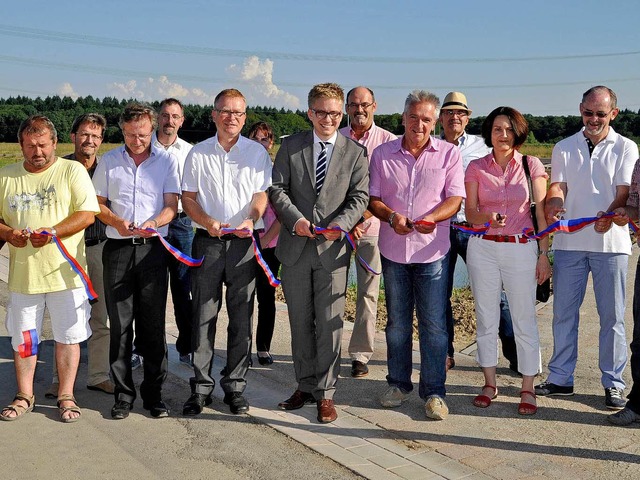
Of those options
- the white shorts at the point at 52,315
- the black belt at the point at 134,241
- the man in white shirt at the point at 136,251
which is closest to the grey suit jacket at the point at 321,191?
the man in white shirt at the point at 136,251

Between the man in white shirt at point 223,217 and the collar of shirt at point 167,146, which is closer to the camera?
the man in white shirt at point 223,217

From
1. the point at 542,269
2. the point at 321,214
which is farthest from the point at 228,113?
the point at 542,269

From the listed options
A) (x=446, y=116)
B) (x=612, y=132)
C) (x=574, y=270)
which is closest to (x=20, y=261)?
(x=446, y=116)

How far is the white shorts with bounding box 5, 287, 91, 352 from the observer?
5.41 m

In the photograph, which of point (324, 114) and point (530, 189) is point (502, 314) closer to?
point (530, 189)

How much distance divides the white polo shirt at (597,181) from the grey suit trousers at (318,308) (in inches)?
76.4

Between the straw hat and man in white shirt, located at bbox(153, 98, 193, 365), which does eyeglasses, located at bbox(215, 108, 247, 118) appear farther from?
the straw hat

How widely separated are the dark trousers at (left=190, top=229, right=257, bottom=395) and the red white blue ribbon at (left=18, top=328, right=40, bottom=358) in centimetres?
122

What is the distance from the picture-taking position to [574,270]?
19.0 feet

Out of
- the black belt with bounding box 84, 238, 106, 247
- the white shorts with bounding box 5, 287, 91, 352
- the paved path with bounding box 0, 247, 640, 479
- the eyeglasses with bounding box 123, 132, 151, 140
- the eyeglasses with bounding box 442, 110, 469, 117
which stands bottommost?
the paved path with bounding box 0, 247, 640, 479

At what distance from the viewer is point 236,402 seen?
18.2 ft

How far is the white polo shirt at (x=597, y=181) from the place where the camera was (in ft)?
18.3

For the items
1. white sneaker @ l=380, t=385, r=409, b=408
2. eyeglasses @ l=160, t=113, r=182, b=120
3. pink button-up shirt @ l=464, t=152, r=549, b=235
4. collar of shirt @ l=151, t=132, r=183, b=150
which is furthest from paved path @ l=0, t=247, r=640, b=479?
eyeglasses @ l=160, t=113, r=182, b=120

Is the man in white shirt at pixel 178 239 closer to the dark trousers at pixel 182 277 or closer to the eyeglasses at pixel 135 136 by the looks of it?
the dark trousers at pixel 182 277
